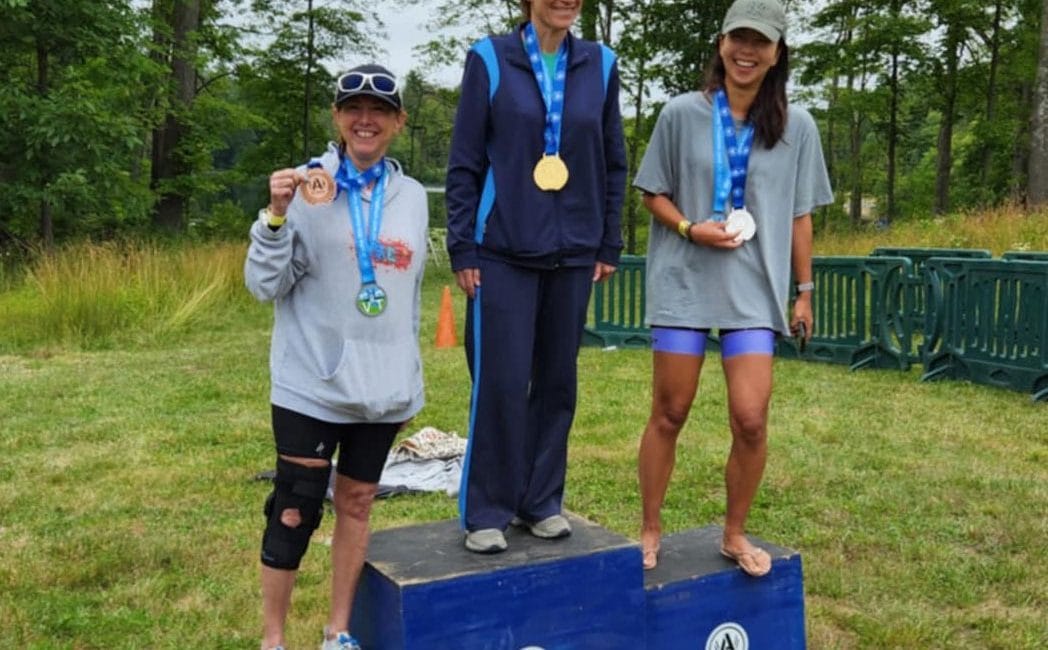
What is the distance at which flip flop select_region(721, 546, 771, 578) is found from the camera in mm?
3350

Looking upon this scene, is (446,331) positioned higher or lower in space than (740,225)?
lower

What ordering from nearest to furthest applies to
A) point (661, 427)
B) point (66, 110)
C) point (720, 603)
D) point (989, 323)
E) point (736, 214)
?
1. point (736, 214)
2. point (720, 603)
3. point (661, 427)
4. point (989, 323)
5. point (66, 110)

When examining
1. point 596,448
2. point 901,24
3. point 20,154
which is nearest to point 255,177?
point 20,154

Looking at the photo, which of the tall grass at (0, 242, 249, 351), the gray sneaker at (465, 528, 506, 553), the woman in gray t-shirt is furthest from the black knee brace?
the tall grass at (0, 242, 249, 351)

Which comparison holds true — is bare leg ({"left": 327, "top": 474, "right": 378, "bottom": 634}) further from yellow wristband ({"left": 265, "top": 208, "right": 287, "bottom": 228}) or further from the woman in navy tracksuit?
yellow wristband ({"left": 265, "top": 208, "right": 287, "bottom": 228})

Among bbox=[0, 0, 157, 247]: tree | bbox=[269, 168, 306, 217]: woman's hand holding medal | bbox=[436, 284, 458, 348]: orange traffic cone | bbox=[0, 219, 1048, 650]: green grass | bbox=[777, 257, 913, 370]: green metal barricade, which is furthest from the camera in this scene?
bbox=[0, 0, 157, 247]: tree

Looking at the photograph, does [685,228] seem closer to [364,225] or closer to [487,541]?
[364,225]

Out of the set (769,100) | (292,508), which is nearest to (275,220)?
(292,508)

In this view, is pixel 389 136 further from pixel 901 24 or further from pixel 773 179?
pixel 901 24

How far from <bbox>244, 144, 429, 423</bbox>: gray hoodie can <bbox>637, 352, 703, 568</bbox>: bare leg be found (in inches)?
32.1

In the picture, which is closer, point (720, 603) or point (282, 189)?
point (282, 189)

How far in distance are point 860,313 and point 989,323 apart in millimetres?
1457

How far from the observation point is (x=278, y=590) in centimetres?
305

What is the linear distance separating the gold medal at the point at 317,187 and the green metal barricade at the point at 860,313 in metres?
7.14
